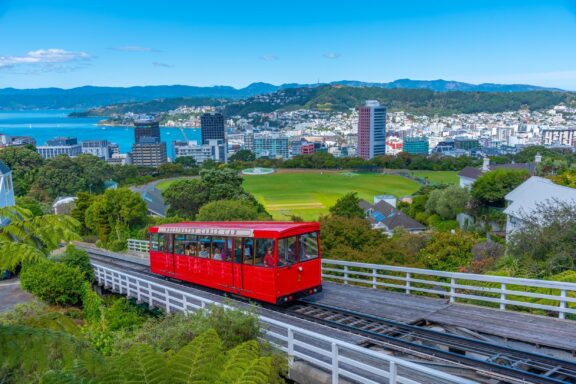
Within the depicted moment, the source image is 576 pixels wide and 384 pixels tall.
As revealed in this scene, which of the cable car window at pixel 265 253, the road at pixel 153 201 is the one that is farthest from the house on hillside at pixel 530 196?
the road at pixel 153 201

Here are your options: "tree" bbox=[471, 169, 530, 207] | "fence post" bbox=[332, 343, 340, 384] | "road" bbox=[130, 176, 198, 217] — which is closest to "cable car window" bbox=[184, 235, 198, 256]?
"fence post" bbox=[332, 343, 340, 384]

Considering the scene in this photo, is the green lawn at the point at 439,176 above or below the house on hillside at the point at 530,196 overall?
below

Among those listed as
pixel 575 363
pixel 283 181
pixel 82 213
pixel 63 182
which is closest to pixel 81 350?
pixel 575 363

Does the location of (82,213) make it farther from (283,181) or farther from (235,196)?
(283,181)

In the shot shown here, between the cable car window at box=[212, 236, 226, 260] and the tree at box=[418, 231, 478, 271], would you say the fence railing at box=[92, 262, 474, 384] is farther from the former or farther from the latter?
the tree at box=[418, 231, 478, 271]

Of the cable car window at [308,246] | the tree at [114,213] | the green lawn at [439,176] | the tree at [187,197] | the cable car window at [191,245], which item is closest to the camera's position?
the cable car window at [308,246]

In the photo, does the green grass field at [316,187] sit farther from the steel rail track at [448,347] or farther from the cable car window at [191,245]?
the steel rail track at [448,347]
